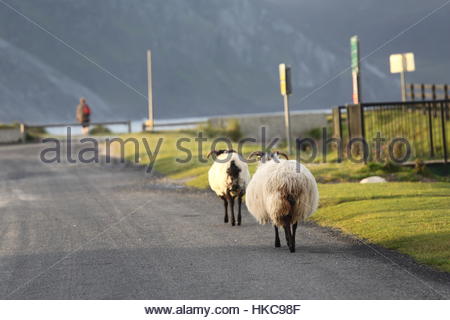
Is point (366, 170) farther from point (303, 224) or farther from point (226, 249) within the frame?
point (226, 249)

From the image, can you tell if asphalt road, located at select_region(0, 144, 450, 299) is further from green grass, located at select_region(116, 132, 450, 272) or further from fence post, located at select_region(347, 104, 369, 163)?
fence post, located at select_region(347, 104, 369, 163)

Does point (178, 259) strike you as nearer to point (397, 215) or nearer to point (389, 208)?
point (397, 215)

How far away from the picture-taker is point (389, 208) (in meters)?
16.1

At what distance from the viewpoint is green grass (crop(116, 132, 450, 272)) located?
40.8 feet

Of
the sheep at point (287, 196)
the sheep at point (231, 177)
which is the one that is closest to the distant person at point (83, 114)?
the sheep at point (231, 177)

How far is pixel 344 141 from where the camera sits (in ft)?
96.7

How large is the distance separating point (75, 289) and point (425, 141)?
73.6 feet

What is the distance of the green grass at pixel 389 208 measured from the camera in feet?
40.8

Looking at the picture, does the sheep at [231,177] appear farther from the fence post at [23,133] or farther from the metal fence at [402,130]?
the fence post at [23,133]

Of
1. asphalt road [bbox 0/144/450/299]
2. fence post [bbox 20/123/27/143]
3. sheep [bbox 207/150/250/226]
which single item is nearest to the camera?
asphalt road [bbox 0/144/450/299]

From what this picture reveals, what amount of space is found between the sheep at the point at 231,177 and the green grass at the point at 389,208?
4.76ft

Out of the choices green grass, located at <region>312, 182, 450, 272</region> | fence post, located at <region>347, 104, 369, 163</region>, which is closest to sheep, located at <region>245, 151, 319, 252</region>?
green grass, located at <region>312, 182, 450, 272</region>

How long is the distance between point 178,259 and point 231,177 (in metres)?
4.25

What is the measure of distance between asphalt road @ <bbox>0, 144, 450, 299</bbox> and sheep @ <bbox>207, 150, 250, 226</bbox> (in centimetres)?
51
